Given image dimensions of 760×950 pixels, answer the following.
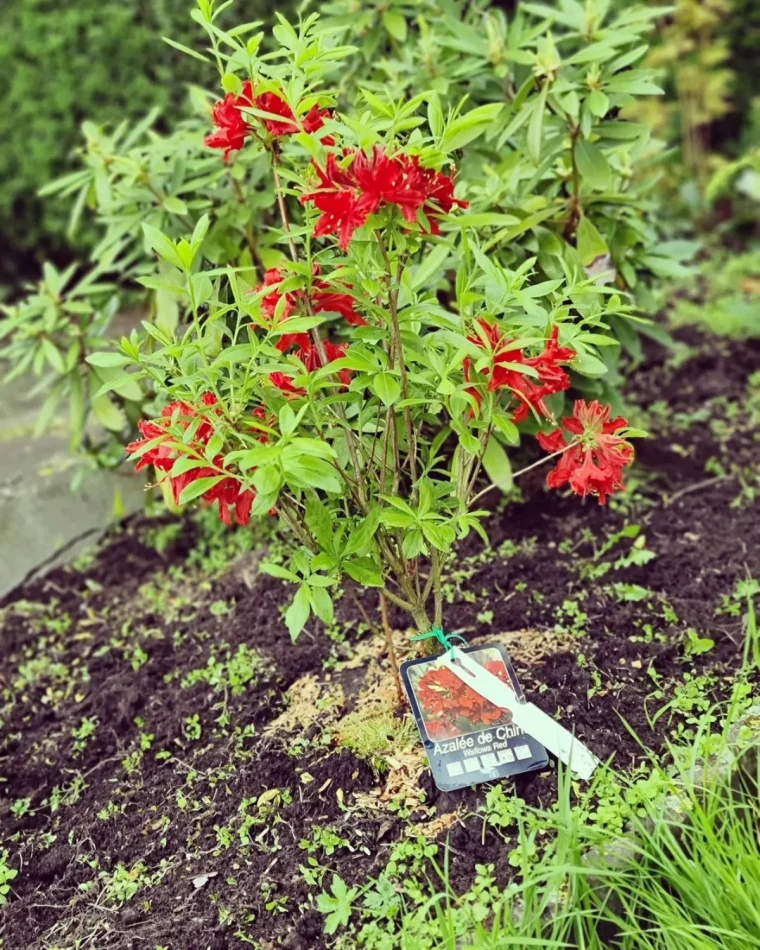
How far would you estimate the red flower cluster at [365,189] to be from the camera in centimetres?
142

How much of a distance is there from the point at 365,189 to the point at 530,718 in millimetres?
1019

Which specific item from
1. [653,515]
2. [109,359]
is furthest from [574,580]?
[109,359]

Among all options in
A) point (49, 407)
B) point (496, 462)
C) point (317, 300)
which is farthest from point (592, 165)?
point (49, 407)

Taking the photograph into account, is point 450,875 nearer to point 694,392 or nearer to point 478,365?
point 478,365

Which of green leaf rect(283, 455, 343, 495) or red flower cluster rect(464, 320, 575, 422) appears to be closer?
green leaf rect(283, 455, 343, 495)

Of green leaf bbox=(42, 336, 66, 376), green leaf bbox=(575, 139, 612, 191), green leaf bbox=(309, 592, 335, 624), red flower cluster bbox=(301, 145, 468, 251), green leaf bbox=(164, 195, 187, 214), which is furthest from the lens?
green leaf bbox=(42, 336, 66, 376)

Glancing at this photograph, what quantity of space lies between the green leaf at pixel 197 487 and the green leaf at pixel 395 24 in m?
1.78

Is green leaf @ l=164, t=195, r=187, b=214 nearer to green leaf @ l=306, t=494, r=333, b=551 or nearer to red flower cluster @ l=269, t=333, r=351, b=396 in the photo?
red flower cluster @ l=269, t=333, r=351, b=396

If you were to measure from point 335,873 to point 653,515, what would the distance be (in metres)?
1.41

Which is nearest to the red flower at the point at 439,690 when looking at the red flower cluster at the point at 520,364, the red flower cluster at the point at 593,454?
the red flower cluster at the point at 593,454

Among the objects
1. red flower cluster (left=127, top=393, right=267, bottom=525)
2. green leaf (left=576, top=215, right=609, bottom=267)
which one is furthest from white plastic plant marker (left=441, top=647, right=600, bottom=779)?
green leaf (left=576, top=215, right=609, bottom=267)

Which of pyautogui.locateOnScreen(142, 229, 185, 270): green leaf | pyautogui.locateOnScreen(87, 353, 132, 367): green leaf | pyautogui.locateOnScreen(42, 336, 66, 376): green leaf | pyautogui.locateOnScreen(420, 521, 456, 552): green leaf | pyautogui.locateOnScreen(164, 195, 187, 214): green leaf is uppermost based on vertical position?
pyautogui.locateOnScreen(142, 229, 185, 270): green leaf

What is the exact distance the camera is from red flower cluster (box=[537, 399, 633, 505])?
1.63m

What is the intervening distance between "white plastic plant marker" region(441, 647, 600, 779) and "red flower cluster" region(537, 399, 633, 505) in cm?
43
